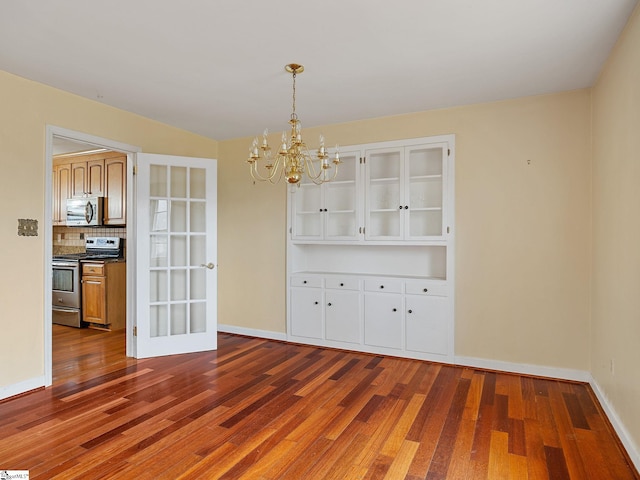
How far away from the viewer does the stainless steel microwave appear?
221 inches

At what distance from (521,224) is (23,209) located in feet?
13.7

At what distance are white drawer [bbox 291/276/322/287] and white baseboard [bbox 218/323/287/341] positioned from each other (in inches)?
25.3

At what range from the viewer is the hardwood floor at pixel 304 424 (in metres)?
2.14

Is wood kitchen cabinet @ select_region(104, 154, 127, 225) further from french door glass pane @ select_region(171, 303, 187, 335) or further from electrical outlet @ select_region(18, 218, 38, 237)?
electrical outlet @ select_region(18, 218, 38, 237)

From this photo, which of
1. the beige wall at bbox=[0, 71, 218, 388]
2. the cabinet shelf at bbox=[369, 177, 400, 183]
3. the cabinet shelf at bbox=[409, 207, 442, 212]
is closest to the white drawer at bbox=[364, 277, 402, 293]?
the cabinet shelf at bbox=[409, 207, 442, 212]

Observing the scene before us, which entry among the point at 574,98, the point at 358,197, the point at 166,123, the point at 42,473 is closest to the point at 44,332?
the point at 42,473

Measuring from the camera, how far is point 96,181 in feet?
18.6

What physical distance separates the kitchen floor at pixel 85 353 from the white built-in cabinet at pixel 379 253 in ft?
6.26

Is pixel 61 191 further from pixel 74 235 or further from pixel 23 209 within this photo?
pixel 23 209

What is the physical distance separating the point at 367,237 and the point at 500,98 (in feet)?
5.93

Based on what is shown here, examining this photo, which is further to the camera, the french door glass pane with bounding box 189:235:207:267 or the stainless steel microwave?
the stainless steel microwave

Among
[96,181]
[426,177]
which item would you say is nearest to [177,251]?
[96,181]

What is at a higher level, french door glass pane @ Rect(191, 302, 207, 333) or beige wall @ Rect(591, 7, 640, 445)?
beige wall @ Rect(591, 7, 640, 445)

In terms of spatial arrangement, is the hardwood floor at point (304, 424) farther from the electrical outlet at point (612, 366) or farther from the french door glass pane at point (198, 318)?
the french door glass pane at point (198, 318)
